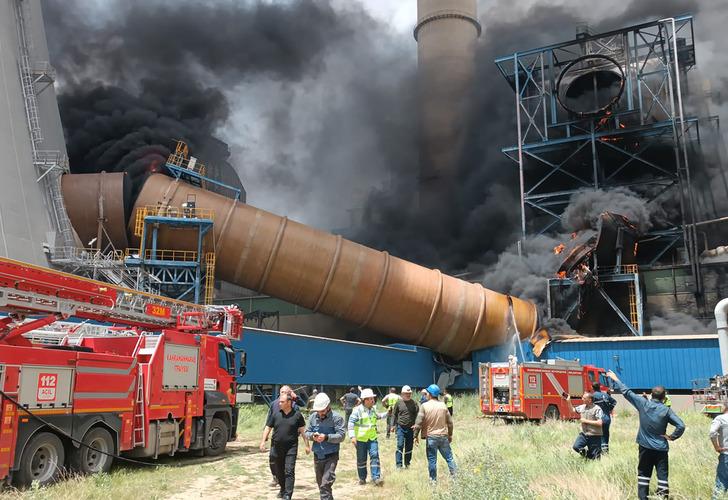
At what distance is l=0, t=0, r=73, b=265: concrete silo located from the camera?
2191cm

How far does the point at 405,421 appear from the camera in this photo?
10703 millimetres

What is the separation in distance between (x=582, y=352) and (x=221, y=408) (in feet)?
67.5

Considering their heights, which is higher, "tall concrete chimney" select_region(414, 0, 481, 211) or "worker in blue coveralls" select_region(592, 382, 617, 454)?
"tall concrete chimney" select_region(414, 0, 481, 211)

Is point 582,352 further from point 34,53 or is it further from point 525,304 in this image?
point 34,53

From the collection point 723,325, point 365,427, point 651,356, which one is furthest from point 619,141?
point 365,427

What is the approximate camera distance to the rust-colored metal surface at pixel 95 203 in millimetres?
25562

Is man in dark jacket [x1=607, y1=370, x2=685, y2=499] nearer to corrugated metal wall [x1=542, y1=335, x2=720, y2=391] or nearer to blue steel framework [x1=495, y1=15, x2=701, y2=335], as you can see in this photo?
corrugated metal wall [x1=542, y1=335, x2=720, y2=391]

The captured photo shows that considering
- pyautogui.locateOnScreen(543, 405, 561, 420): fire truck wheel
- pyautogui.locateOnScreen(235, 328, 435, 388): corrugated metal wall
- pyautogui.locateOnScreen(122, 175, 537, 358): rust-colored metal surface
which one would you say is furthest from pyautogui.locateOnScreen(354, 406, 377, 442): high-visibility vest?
pyautogui.locateOnScreen(122, 175, 537, 358): rust-colored metal surface

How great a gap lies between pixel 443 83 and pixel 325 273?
87.6ft

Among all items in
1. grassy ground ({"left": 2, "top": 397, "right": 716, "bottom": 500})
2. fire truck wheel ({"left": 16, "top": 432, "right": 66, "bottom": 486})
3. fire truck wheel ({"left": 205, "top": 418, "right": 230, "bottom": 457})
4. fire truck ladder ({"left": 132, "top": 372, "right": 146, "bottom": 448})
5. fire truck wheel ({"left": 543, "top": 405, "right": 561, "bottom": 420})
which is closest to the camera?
grassy ground ({"left": 2, "top": 397, "right": 716, "bottom": 500})

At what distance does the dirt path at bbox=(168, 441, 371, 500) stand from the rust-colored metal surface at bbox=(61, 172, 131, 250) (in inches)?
612

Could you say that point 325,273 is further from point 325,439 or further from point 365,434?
point 325,439

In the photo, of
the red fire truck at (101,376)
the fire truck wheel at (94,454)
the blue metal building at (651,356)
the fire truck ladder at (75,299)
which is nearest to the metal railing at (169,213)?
the red fire truck at (101,376)

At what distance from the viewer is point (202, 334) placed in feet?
→ 45.2
